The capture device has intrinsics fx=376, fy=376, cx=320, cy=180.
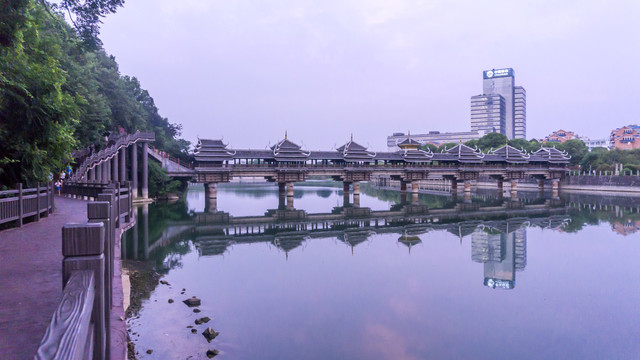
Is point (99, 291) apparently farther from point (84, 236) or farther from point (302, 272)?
point (302, 272)

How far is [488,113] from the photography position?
432ft

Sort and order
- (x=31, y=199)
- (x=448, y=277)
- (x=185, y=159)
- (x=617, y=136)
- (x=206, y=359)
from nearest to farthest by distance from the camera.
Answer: (x=206, y=359) → (x=31, y=199) → (x=448, y=277) → (x=185, y=159) → (x=617, y=136)

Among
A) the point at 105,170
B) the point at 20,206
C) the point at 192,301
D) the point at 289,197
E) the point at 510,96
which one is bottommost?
the point at 192,301

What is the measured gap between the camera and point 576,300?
11148mm

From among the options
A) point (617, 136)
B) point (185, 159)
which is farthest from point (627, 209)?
point (617, 136)

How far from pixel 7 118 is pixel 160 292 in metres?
5.86

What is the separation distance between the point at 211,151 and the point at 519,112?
135 meters

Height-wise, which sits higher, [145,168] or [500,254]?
[145,168]

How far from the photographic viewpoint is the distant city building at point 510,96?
135750mm

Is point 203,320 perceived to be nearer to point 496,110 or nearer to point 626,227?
point 626,227

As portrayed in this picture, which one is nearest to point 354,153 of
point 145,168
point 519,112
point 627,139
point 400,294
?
point 145,168

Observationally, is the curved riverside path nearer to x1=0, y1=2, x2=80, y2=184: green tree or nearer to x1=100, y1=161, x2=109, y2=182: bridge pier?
x1=0, y1=2, x2=80, y2=184: green tree

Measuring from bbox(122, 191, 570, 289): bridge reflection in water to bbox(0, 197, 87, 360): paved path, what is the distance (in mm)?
6402

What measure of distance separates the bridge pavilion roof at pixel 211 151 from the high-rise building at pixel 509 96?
4796 inches
